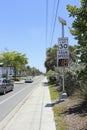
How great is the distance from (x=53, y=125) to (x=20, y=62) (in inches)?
2344

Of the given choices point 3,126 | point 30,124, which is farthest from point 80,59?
point 3,126

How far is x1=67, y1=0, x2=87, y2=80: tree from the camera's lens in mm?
11094

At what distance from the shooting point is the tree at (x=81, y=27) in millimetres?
11094

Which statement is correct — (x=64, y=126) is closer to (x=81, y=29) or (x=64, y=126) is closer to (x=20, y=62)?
(x=81, y=29)

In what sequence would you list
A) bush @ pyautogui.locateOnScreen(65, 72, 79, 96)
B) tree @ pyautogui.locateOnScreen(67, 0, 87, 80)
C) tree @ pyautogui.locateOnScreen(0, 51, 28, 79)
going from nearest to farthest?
tree @ pyautogui.locateOnScreen(67, 0, 87, 80)
bush @ pyautogui.locateOnScreen(65, 72, 79, 96)
tree @ pyautogui.locateOnScreen(0, 51, 28, 79)

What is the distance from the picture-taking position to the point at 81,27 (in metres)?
11.4

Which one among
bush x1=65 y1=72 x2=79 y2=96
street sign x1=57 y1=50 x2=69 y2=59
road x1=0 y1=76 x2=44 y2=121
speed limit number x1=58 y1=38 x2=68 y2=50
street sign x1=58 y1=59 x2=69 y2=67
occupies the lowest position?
road x1=0 y1=76 x2=44 y2=121

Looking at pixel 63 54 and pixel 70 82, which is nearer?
pixel 63 54

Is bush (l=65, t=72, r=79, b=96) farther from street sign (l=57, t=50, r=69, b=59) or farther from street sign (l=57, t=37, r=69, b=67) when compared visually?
street sign (l=57, t=50, r=69, b=59)

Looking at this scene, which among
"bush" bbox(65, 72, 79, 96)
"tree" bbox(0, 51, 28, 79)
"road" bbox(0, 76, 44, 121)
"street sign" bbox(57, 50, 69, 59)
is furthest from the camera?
"tree" bbox(0, 51, 28, 79)

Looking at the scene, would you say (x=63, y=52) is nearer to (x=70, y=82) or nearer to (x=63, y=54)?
(x=63, y=54)

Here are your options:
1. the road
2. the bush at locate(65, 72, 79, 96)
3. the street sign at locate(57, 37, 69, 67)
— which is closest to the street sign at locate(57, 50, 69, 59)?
the street sign at locate(57, 37, 69, 67)

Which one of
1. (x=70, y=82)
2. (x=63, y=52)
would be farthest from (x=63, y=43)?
(x=70, y=82)

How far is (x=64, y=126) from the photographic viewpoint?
34.7ft
